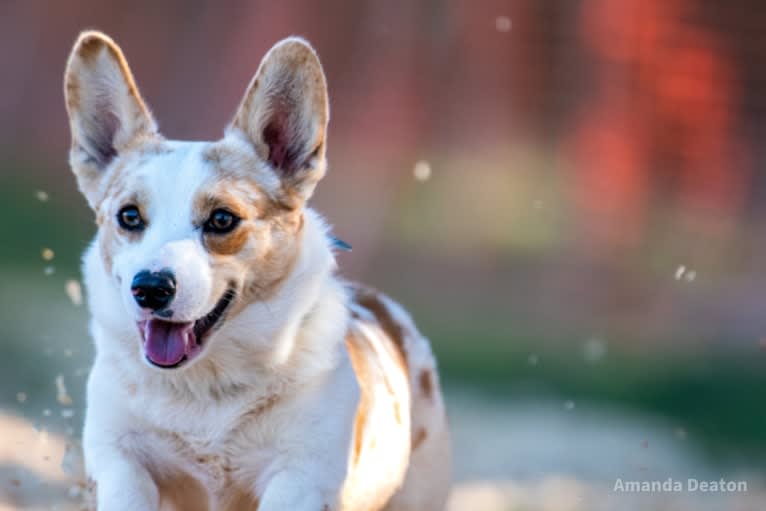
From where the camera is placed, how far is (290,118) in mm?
3611

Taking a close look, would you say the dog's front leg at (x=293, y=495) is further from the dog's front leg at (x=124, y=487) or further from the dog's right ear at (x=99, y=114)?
the dog's right ear at (x=99, y=114)

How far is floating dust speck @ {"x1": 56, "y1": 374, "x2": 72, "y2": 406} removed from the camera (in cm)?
535

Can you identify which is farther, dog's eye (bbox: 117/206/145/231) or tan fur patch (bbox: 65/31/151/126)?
tan fur patch (bbox: 65/31/151/126)

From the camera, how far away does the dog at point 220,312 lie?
322cm

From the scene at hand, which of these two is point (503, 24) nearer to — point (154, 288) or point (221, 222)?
point (221, 222)

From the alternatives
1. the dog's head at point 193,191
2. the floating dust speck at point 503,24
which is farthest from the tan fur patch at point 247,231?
the floating dust speck at point 503,24

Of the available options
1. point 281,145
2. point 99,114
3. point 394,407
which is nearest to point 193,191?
point 281,145

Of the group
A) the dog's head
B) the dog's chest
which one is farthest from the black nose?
the dog's chest

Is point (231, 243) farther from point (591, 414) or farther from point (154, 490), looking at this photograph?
point (591, 414)

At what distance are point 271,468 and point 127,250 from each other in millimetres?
749

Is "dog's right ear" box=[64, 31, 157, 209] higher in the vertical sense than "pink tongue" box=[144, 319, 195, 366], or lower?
higher

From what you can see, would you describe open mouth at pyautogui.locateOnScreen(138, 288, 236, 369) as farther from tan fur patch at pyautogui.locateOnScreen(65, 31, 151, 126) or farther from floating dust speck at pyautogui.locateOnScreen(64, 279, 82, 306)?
floating dust speck at pyautogui.locateOnScreen(64, 279, 82, 306)

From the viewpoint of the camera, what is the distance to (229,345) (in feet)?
11.3

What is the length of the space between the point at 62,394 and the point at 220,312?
2361mm
